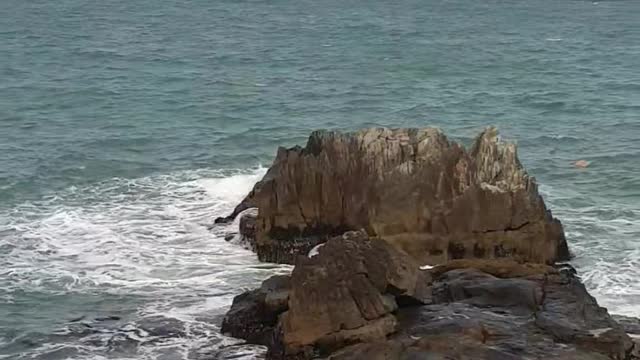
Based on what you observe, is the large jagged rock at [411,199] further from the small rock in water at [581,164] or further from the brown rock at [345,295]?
the small rock in water at [581,164]

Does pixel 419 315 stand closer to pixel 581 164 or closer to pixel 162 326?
pixel 162 326

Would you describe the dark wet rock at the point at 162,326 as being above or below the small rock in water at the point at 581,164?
below

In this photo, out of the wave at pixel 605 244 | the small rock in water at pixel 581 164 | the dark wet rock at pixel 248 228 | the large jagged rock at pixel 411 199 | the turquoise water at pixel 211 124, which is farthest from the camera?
the small rock in water at pixel 581 164

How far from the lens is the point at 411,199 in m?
33.7

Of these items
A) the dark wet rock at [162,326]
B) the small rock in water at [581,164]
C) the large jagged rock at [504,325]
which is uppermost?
the large jagged rock at [504,325]

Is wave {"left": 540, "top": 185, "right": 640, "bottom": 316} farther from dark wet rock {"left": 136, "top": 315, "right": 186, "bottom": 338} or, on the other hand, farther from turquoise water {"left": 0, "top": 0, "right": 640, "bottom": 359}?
dark wet rock {"left": 136, "top": 315, "right": 186, "bottom": 338}

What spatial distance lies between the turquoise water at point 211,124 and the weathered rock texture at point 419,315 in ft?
6.83

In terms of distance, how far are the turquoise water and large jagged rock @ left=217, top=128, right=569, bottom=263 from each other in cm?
181

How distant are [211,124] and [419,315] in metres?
32.2

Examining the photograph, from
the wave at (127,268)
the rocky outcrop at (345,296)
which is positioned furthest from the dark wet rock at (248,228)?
the rocky outcrop at (345,296)

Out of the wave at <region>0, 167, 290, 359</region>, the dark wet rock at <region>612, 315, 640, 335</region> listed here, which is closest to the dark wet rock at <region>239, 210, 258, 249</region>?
the wave at <region>0, 167, 290, 359</region>

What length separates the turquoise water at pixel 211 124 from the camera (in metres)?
32.0

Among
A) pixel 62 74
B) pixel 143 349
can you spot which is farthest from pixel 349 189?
pixel 62 74

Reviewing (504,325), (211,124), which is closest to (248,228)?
(504,325)
